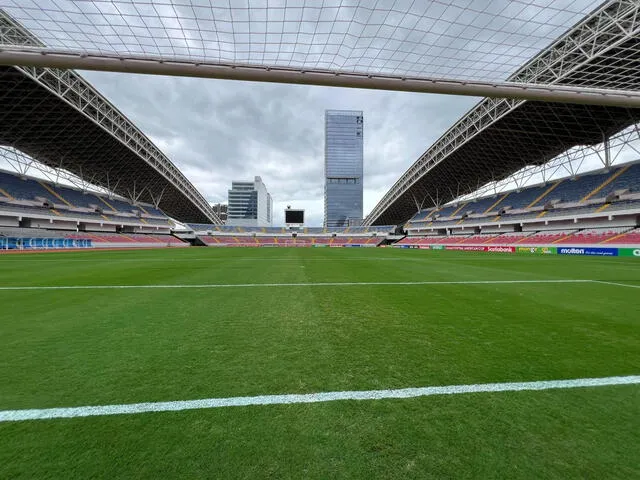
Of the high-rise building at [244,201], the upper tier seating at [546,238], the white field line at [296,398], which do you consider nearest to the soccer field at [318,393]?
the white field line at [296,398]

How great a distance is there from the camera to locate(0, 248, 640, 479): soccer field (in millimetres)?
1368

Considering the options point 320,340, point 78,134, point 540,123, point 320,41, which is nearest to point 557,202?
point 540,123

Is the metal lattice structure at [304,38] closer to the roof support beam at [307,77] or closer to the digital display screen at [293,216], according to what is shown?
the roof support beam at [307,77]

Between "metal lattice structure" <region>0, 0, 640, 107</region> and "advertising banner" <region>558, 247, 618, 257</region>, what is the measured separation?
23372 mm

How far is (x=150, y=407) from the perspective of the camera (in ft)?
5.94

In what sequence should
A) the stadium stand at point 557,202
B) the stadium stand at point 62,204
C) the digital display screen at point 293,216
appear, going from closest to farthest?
1. the stadium stand at point 557,202
2. the stadium stand at point 62,204
3. the digital display screen at point 293,216

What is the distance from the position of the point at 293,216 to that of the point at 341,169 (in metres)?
60.8

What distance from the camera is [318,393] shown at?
200 cm

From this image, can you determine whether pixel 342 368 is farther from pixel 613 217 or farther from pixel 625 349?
pixel 613 217

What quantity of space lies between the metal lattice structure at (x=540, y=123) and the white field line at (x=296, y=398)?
16.5m

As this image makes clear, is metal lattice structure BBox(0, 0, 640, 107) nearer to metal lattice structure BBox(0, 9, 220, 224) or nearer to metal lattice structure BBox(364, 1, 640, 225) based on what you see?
metal lattice structure BBox(0, 9, 220, 224)

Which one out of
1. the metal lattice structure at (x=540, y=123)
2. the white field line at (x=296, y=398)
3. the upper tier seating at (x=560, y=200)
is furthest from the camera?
the upper tier seating at (x=560, y=200)

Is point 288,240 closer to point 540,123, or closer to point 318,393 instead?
point 540,123

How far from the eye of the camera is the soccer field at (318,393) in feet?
4.49
